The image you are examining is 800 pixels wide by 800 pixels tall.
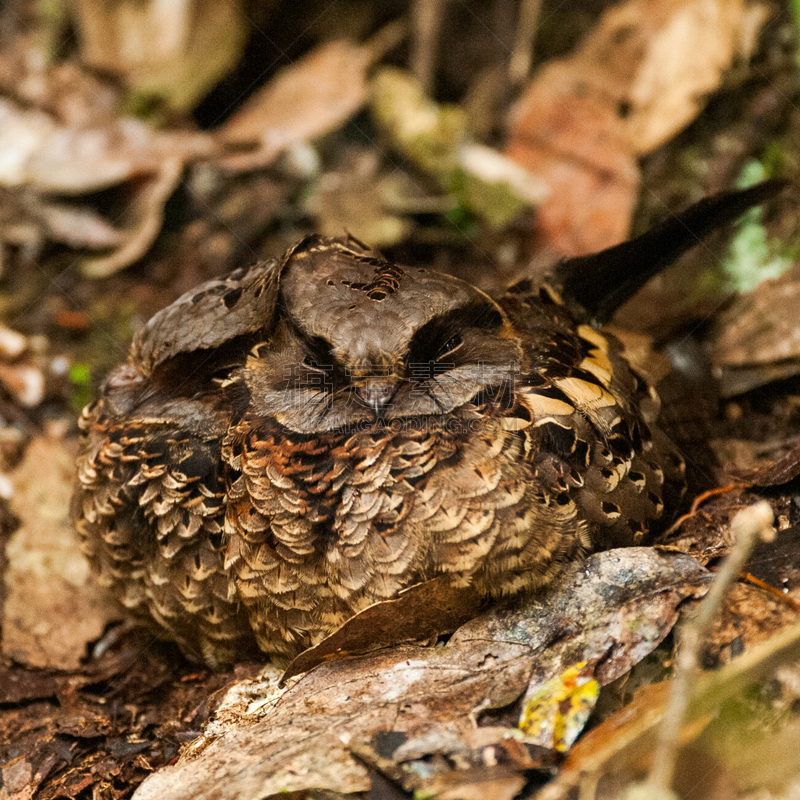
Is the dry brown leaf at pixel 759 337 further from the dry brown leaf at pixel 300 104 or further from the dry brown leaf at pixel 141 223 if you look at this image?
the dry brown leaf at pixel 141 223

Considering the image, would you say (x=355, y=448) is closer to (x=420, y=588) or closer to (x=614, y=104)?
(x=420, y=588)

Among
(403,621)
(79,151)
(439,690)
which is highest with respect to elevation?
(79,151)

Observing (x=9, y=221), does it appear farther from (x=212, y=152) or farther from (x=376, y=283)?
(x=376, y=283)

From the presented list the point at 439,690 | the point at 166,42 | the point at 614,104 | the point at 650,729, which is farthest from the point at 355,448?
the point at 166,42

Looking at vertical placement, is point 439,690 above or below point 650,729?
above

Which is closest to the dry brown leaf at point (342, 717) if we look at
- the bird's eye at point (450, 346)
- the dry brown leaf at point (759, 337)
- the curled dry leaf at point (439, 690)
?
the curled dry leaf at point (439, 690)

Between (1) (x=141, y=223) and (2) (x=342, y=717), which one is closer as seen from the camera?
(2) (x=342, y=717)

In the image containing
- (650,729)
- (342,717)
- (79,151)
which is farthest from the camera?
(79,151)
